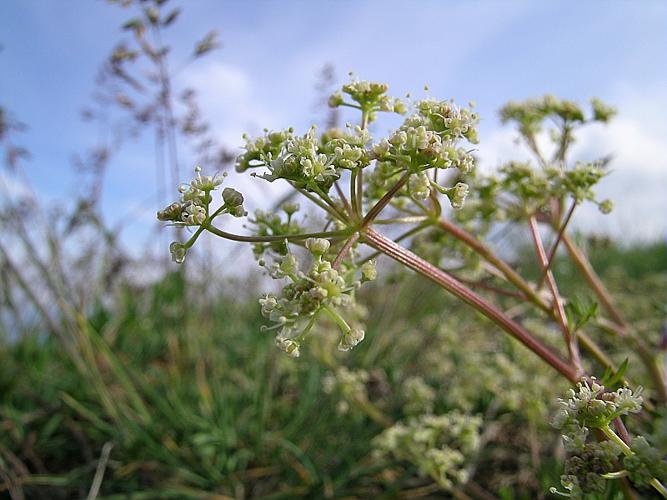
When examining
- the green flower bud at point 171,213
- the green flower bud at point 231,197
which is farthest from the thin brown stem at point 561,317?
the green flower bud at point 171,213

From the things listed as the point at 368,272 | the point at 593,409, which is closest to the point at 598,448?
the point at 593,409

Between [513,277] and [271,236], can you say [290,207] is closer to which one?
[271,236]

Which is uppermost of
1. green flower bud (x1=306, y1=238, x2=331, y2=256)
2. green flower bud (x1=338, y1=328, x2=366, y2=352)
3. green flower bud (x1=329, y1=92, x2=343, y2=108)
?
green flower bud (x1=329, y1=92, x2=343, y2=108)

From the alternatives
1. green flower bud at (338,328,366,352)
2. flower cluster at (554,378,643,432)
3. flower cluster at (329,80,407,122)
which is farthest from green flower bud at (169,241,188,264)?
flower cluster at (554,378,643,432)

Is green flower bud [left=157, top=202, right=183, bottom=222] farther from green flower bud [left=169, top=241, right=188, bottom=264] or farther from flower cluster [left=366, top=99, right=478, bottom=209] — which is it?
flower cluster [left=366, top=99, right=478, bottom=209]

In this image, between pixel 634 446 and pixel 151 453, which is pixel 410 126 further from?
pixel 151 453

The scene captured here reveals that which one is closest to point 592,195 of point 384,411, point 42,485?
point 384,411

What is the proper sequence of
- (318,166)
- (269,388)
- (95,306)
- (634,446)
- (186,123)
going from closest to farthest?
(634,446) < (318,166) < (269,388) < (186,123) < (95,306)

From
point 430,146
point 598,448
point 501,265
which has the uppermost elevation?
point 430,146
